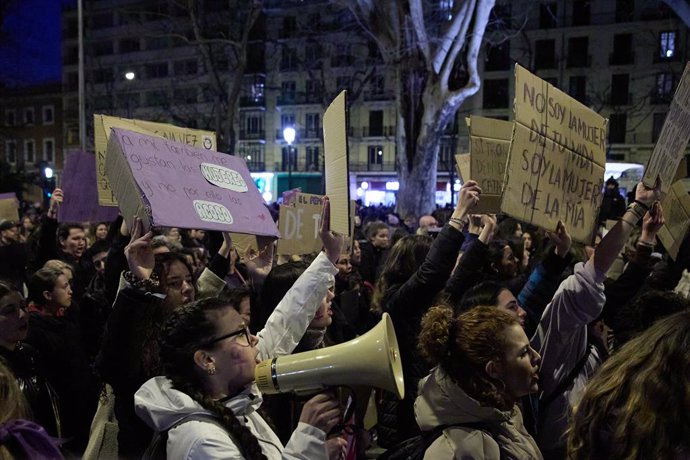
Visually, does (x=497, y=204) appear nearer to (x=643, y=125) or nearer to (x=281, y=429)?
(x=281, y=429)

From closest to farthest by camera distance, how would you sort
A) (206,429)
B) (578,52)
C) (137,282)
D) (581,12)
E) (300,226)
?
(206,429), (137,282), (300,226), (578,52), (581,12)

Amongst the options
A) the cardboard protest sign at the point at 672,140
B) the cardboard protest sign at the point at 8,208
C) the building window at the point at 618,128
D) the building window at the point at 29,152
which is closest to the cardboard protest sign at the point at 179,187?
the cardboard protest sign at the point at 672,140

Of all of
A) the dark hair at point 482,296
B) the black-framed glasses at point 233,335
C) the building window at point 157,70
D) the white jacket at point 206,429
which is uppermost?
the building window at point 157,70

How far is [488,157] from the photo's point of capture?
3.68m

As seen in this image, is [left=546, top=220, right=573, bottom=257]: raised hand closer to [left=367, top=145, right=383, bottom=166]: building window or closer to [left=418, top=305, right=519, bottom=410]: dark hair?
[left=418, top=305, right=519, bottom=410]: dark hair

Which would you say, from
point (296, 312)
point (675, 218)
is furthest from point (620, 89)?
point (296, 312)

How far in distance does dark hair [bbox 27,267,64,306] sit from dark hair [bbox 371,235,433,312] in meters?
1.97

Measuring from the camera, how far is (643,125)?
39844mm

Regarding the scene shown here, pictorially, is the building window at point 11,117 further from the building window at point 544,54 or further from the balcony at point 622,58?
the balcony at point 622,58

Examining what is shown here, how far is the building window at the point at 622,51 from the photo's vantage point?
40644 mm

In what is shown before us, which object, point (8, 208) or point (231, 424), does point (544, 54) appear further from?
point (231, 424)

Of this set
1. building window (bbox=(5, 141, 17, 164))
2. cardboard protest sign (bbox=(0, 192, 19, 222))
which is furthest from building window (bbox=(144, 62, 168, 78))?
cardboard protest sign (bbox=(0, 192, 19, 222))

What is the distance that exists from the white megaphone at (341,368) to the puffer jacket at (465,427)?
0.36 m

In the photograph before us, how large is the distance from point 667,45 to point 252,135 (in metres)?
30.6
